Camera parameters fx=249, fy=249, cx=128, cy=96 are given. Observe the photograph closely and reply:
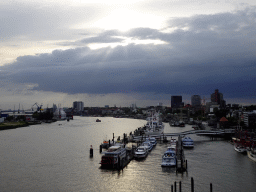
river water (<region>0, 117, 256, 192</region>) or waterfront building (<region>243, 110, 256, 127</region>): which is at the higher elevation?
waterfront building (<region>243, 110, 256, 127</region>)

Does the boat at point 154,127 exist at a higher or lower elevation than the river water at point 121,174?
higher

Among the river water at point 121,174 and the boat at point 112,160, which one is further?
the boat at point 112,160

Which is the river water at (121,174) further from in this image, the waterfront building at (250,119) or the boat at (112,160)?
the waterfront building at (250,119)

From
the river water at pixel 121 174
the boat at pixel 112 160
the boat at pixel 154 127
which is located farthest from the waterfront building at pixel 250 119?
the boat at pixel 112 160

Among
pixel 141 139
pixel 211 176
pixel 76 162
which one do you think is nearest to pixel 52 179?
pixel 76 162

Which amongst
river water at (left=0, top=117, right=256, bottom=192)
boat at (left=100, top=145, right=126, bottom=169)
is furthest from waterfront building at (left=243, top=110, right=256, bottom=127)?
boat at (left=100, top=145, right=126, bottom=169)

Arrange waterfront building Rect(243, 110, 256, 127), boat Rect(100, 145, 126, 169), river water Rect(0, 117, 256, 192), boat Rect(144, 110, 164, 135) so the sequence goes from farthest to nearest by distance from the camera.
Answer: waterfront building Rect(243, 110, 256, 127), boat Rect(144, 110, 164, 135), boat Rect(100, 145, 126, 169), river water Rect(0, 117, 256, 192)

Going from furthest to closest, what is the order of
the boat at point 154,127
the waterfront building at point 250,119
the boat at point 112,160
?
the waterfront building at point 250,119, the boat at point 154,127, the boat at point 112,160

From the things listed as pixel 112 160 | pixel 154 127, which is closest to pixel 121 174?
pixel 112 160

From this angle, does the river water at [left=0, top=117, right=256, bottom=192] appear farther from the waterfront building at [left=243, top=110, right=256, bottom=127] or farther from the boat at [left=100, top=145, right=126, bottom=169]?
the waterfront building at [left=243, top=110, right=256, bottom=127]

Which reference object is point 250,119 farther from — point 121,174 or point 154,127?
point 121,174

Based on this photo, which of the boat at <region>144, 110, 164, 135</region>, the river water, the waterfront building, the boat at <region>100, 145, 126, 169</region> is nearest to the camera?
the river water

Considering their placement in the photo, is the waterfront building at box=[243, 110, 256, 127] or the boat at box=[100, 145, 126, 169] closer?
the boat at box=[100, 145, 126, 169]
